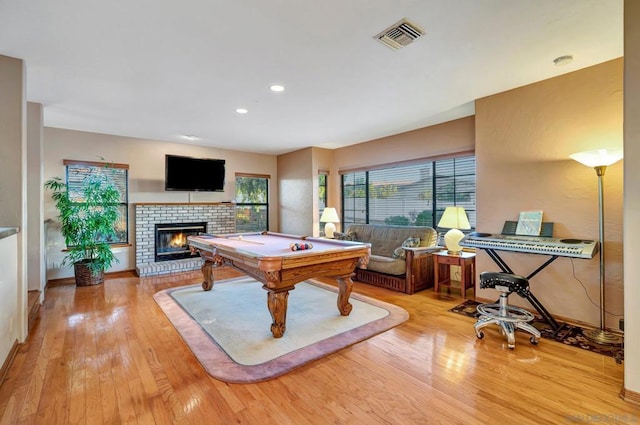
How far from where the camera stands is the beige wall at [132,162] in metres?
4.86

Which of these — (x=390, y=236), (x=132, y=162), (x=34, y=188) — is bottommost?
(x=390, y=236)

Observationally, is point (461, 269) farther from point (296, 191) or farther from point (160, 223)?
point (160, 223)

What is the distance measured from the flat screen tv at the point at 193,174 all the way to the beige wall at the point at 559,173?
4859 millimetres

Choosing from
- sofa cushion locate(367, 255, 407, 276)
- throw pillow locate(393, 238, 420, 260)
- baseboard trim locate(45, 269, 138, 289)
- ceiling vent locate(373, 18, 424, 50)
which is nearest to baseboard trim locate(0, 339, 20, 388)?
baseboard trim locate(45, 269, 138, 289)

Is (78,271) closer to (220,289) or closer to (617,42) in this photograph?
(220,289)

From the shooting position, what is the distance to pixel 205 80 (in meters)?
3.10

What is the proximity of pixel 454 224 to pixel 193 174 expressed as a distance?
4882 millimetres

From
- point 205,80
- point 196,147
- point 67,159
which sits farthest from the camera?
point 196,147

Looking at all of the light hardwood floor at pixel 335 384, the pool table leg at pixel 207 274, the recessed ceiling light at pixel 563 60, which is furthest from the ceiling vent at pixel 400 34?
the pool table leg at pixel 207 274

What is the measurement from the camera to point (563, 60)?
274 centimetres

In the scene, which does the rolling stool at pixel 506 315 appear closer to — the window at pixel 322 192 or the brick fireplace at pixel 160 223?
the window at pixel 322 192

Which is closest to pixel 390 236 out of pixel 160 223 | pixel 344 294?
pixel 344 294

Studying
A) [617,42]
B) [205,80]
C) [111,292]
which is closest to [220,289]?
[111,292]

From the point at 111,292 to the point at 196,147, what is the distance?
3.30m
